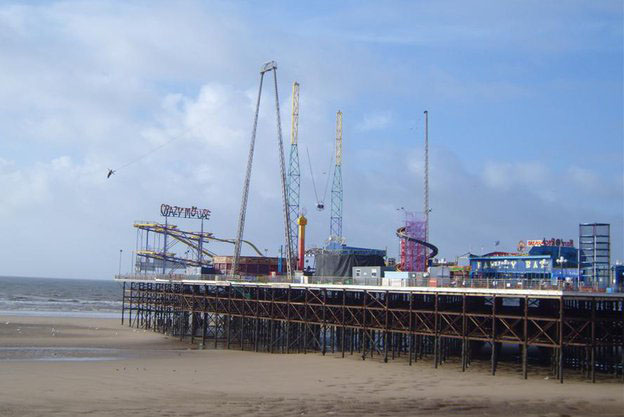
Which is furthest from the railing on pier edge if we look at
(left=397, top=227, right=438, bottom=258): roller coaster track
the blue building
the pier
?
(left=397, top=227, right=438, bottom=258): roller coaster track

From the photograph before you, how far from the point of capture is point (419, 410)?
3291 cm

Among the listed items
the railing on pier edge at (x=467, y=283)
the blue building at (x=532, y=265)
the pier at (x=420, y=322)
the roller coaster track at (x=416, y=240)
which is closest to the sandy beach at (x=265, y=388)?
the pier at (x=420, y=322)

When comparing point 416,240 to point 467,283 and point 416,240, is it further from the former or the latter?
point 467,283

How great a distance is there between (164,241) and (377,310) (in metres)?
60.3

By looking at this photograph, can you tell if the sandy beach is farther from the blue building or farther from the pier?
the blue building

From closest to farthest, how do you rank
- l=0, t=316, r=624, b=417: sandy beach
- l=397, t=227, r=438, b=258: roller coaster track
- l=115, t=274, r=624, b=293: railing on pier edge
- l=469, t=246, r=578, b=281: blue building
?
1. l=0, t=316, r=624, b=417: sandy beach
2. l=115, t=274, r=624, b=293: railing on pier edge
3. l=469, t=246, r=578, b=281: blue building
4. l=397, t=227, r=438, b=258: roller coaster track

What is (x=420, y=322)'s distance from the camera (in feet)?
177

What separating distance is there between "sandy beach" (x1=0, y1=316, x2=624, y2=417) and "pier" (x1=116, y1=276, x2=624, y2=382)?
2297 millimetres

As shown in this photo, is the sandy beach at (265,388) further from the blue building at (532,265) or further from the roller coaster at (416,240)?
the roller coaster at (416,240)

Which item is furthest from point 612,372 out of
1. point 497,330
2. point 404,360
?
point 404,360

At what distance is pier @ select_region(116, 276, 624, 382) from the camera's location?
145 ft

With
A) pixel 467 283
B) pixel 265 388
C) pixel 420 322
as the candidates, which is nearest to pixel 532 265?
pixel 420 322

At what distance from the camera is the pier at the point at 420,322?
145 ft

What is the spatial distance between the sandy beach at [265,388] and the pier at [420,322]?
7.54 ft
